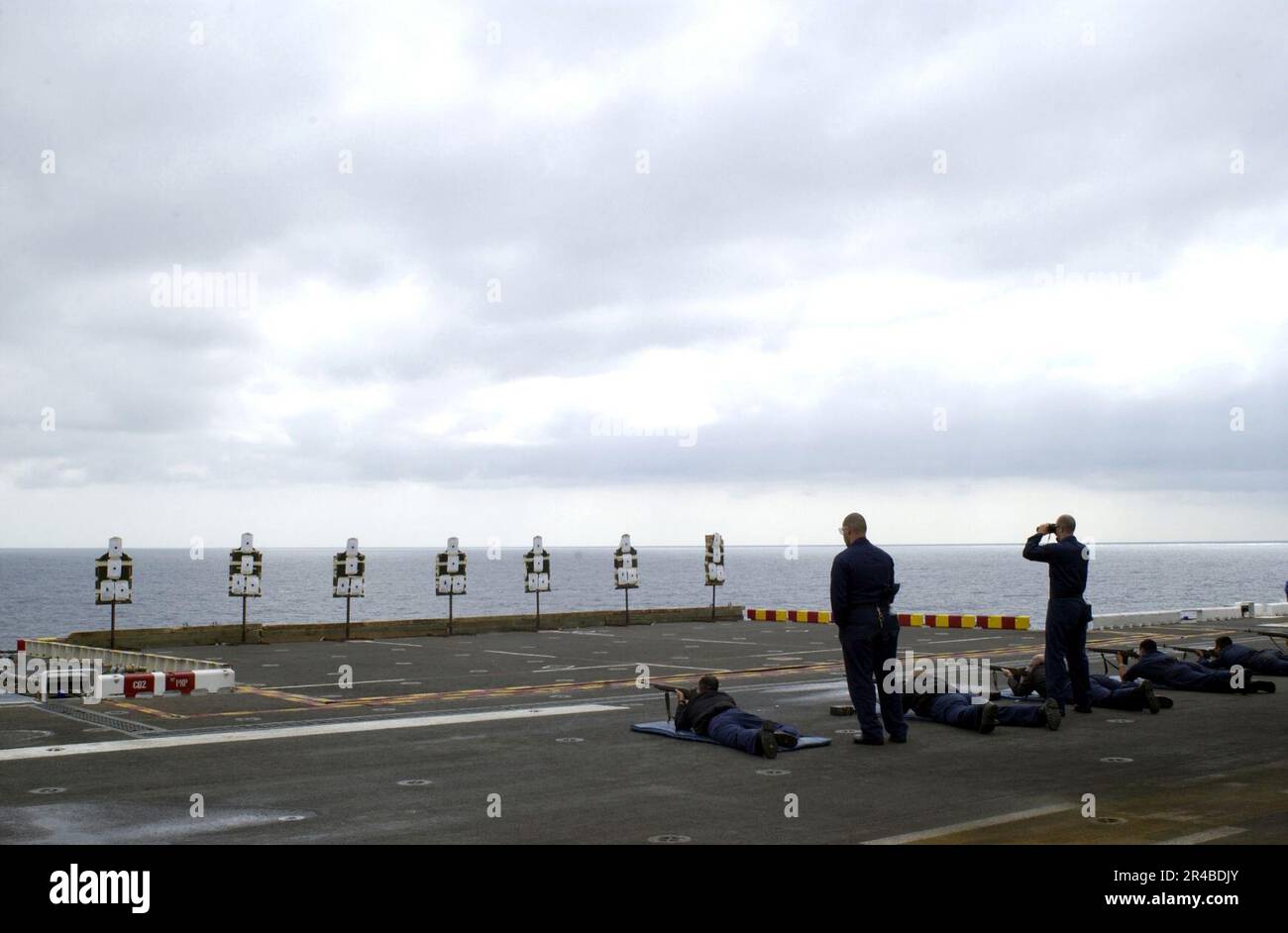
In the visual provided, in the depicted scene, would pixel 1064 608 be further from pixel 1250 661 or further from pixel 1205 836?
pixel 1205 836

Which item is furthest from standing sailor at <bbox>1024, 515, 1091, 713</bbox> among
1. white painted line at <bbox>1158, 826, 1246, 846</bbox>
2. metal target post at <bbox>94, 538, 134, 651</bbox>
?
metal target post at <bbox>94, 538, 134, 651</bbox>

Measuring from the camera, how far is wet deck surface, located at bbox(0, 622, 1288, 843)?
815 centimetres

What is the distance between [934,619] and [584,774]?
29.0 metres

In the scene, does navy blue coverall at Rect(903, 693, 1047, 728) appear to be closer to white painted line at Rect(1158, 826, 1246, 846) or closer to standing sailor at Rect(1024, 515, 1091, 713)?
standing sailor at Rect(1024, 515, 1091, 713)

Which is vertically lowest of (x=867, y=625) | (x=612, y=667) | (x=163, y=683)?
(x=612, y=667)

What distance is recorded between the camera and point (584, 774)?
10.6 m

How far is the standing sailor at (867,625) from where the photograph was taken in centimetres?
1213

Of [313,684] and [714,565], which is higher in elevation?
[714,565]

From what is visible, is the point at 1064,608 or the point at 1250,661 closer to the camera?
the point at 1064,608

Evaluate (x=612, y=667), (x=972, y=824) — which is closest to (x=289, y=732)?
(x=972, y=824)

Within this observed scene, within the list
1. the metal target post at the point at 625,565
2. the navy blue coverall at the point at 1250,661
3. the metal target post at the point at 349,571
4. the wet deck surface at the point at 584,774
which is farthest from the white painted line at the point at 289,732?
the metal target post at the point at 625,565

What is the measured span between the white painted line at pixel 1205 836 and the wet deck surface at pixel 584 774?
32 millimetres
